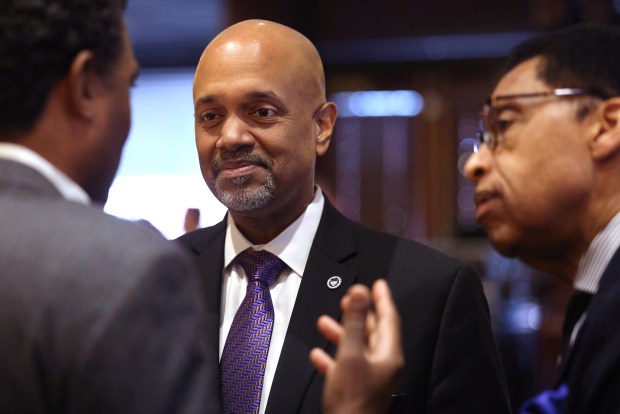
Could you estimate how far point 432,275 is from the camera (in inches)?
88.0

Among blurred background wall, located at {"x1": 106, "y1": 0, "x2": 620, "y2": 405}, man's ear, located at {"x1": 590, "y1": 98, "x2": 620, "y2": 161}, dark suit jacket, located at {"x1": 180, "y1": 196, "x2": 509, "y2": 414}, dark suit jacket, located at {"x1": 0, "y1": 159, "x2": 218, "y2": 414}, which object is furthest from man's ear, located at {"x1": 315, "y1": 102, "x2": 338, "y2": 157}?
blurred background wall, located at {"x1": 106, "y1": 0, "x2": 620, "y2": 405}

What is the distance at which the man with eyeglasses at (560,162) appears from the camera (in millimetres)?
1955

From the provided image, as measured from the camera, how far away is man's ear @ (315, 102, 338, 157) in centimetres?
244

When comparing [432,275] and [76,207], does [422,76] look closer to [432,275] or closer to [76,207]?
[432,275]

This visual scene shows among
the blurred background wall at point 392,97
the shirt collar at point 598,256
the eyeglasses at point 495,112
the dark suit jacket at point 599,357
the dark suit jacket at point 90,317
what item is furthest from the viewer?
the blurred background wall at point 392,97

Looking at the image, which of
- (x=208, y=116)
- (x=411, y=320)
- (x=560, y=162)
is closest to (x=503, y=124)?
(x=560, y=162)

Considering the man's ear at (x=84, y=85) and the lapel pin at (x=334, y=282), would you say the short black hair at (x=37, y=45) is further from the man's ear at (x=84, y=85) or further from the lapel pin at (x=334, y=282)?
the lapel pin at (x=334, y=282)

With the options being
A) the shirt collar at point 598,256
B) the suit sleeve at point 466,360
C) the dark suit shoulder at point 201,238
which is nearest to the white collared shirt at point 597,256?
the shirt collar at point 598,256

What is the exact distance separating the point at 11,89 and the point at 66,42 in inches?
4.1

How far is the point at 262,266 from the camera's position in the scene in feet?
7.36

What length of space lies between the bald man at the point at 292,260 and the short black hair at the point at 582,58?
537mm

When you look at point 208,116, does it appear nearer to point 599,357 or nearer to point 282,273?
point 282,273

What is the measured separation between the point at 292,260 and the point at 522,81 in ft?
2.38

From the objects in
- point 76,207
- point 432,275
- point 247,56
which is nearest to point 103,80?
point 76,207
